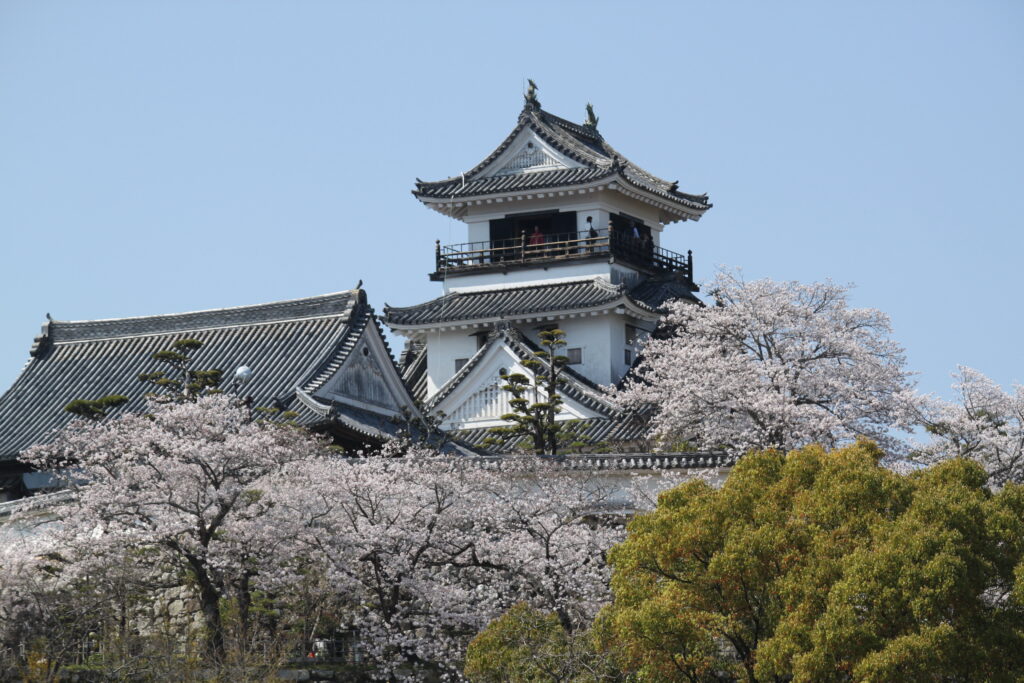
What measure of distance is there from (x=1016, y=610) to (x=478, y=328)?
28.5 meters

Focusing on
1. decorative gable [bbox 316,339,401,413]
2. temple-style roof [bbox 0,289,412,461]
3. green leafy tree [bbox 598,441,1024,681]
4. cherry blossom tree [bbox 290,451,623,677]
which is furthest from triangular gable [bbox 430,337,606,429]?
green leafy tree [bbox 598,441,1024,681]

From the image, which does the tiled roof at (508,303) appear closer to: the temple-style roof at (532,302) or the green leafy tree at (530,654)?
the temple-style roof at (532,302)

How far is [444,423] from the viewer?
41.7 m

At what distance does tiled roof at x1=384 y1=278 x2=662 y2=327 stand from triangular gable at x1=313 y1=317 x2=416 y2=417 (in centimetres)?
609

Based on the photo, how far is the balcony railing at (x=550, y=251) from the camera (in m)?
45.3

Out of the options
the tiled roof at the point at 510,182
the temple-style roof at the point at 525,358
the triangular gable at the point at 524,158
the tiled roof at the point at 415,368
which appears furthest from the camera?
the triangular gable at the point at 524,158

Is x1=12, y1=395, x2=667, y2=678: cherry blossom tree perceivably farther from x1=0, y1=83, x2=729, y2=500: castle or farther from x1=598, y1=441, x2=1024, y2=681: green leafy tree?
x1=0, y1=83, x2=729, y2=500: castle

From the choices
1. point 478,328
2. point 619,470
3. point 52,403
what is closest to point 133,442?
point 619,470

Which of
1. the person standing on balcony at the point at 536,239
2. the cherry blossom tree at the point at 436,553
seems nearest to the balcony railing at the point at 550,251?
the person standing on balcony at the point at 536,239

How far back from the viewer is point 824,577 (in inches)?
701

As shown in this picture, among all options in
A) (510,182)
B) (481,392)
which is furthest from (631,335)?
(510,182)

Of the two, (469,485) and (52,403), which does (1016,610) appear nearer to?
(469,485)

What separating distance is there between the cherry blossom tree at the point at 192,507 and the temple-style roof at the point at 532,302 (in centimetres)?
1958

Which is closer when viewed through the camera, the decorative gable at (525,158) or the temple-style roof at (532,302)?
the temple-style roof at (532,302)
